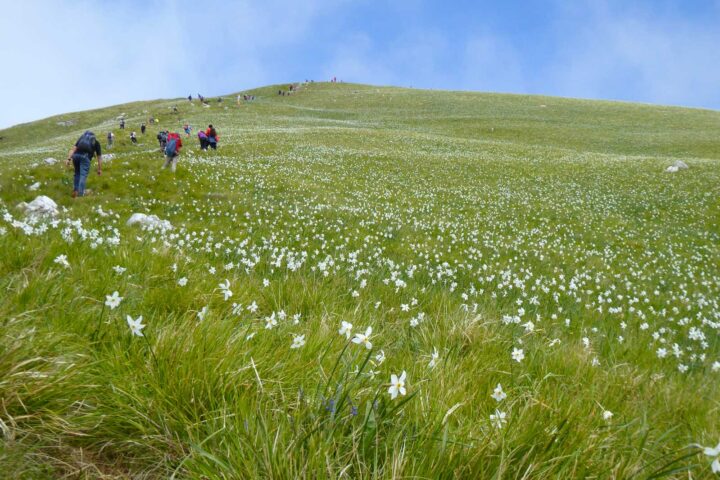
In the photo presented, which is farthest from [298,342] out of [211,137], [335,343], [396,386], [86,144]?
[211,137]

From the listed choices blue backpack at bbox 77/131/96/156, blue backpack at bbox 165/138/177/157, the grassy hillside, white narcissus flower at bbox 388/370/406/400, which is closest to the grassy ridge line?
the grassy hillside

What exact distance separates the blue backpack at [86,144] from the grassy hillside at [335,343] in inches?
64.9

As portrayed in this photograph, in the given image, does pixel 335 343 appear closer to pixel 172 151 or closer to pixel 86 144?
pixel 86 144

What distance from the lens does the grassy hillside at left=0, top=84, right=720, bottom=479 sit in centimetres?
175

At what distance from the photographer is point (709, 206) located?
2250cm

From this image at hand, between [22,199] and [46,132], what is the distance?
77.4 metres

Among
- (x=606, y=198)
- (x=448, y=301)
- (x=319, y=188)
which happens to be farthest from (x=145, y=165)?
(x=606, y=198)

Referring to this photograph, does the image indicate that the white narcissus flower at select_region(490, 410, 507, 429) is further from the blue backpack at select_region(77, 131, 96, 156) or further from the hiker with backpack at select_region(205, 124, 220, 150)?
the hiker with backpack at select_region(205, 124, 220, 150)

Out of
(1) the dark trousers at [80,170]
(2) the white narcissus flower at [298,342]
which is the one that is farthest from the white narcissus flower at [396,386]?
(1) the dark trousers at [80,170]

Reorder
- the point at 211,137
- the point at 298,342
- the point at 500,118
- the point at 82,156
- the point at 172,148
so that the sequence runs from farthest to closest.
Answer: the point at 500,118
the point at 211,137
the point at 172,148
the point at 82,156
the point at 298,342

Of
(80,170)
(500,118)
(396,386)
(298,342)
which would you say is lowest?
(298,342)

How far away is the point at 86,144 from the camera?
1309 cm

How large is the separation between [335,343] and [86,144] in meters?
14.2

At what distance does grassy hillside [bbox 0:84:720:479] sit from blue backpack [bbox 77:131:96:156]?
5.41ft
